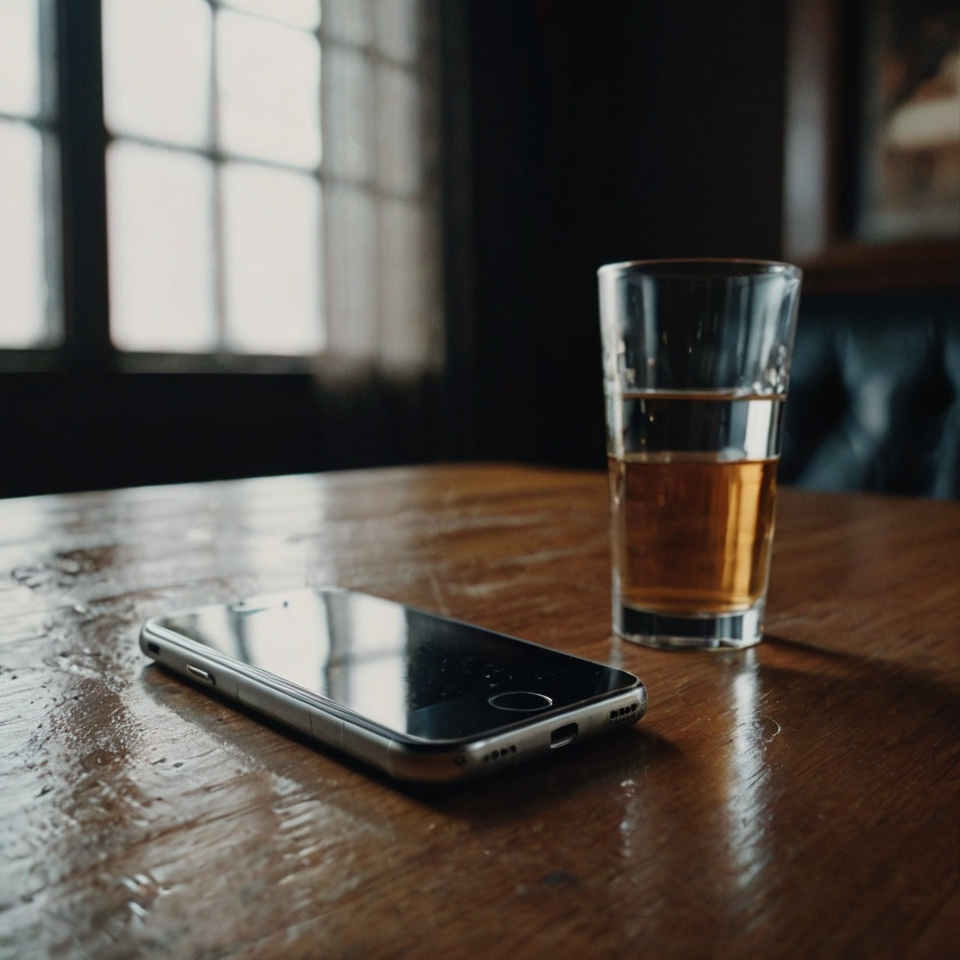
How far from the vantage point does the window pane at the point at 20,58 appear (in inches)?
60.6

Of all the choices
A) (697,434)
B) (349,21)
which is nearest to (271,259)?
(349,21)

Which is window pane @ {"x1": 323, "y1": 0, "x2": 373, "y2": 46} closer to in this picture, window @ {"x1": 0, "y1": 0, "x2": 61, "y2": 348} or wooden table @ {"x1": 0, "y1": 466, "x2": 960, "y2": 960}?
window @ {"x1": 0, "y1": 0, "x2": 61, "y2": 348}

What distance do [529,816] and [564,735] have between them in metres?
0.04

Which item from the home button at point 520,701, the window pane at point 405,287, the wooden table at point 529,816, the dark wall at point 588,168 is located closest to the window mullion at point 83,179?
the window pane at point 405,287

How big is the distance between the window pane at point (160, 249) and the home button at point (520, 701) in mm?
1598

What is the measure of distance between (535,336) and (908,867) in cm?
241

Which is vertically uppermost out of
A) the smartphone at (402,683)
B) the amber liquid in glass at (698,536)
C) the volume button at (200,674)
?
the amber liquid in glass at (698,536)

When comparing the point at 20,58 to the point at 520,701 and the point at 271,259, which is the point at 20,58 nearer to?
the point at 271,259

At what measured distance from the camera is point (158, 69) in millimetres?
1723

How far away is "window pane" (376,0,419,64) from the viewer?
6.66ft

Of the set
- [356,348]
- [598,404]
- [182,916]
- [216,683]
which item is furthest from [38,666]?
[598,404]

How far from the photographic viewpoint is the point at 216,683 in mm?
294

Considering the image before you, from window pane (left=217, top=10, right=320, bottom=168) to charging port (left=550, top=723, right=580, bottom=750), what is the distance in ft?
5.92

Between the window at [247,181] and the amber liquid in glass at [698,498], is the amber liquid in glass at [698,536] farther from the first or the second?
the window at [247,181]
